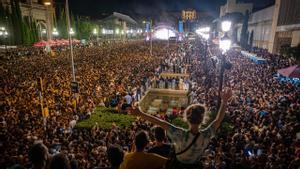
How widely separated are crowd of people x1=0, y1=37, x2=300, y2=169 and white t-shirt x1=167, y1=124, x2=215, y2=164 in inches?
14.0

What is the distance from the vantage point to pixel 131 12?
14612 centimetres

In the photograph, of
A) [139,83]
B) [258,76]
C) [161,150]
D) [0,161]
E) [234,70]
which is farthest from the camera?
[234,70]

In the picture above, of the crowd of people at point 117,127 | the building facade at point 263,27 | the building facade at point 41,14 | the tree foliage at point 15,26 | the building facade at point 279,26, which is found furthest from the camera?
the building facade at point 41,14

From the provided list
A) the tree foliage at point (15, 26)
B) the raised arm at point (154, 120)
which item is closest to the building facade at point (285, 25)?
the raised arm at point (154, 120)

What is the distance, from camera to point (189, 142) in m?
2.92

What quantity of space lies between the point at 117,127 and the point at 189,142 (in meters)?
8.66

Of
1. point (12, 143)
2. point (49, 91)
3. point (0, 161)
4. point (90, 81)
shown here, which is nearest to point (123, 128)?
point (12, 143)

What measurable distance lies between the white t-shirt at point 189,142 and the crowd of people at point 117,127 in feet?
1.16

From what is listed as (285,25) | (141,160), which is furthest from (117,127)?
(285,25)

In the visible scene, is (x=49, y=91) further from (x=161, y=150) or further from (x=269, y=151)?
(x=161, y=150)

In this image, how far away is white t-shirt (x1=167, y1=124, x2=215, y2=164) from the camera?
293 centimetres

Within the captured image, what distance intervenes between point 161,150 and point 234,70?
21758 mm

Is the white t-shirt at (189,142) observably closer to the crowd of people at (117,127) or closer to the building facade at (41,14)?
the crowd of people at (117,127)

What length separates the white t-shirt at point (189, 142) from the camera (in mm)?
2926
